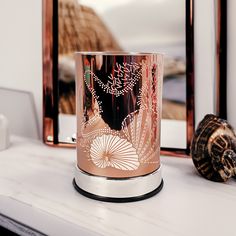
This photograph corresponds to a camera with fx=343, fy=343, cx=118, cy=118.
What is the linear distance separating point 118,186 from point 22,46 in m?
0.53

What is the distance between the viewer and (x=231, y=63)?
65cm

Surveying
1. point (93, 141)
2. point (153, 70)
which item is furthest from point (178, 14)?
point (93, 141)

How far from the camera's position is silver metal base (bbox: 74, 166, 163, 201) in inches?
20.6

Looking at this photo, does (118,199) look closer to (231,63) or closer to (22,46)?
(231,63)

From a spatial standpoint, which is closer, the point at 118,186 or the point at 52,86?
the point at 118,186

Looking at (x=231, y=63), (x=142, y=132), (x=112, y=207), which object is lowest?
(x=112, y=207)

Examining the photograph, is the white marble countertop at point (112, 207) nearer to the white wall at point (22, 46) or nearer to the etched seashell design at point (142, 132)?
the etched seashell design at point (142, 132)

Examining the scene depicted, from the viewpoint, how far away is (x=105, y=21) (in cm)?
74

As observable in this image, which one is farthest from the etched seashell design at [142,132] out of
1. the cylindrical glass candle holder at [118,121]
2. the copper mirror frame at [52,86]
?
the copper mirror frame at [52,86]

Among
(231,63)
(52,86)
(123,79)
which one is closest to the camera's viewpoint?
(123,79)

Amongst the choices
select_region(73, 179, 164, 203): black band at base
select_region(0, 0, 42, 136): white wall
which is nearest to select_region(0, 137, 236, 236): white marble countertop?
select_region(73, 179, 164, 203): black band at base

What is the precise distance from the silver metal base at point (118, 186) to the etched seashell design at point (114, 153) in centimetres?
2

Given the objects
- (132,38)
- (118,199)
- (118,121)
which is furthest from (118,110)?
(132,38)

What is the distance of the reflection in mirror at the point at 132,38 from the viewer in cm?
67
